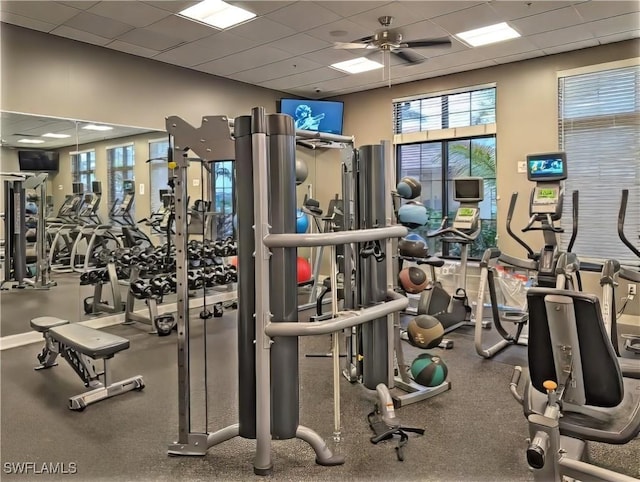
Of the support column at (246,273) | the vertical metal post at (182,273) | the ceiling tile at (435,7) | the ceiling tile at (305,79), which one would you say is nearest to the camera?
the support column at (246,273)

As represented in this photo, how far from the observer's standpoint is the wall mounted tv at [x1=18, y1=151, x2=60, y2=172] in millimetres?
4637

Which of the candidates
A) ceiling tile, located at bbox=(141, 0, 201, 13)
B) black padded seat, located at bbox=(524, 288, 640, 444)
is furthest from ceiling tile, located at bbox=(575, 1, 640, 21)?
black padded seat, located at bbox=(524, 288, 640, 444)

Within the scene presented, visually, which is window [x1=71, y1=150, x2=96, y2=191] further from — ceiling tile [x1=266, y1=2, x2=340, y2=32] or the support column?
the support column

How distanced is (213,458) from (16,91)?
13.1 feet

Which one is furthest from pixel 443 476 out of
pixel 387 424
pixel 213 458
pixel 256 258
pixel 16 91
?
pixel 16 91

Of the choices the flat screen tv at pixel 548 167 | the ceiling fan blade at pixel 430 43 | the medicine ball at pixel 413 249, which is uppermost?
the ceiling fan blade at pixel 430 43

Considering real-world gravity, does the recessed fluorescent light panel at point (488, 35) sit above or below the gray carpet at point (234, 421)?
above

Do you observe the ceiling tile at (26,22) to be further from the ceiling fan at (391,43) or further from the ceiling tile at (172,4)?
the ceiling fan at (391,43)

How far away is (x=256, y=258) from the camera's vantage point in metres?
2.31

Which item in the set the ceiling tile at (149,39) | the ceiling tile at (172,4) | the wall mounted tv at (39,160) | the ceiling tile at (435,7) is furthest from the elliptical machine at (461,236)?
the wall mounted tv at (39,160)

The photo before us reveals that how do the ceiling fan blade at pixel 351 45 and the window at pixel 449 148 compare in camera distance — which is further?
the window at pixel 449 148

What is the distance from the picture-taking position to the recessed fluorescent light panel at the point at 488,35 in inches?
191

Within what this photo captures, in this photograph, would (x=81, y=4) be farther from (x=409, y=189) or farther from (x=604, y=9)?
(x=604, y=9)

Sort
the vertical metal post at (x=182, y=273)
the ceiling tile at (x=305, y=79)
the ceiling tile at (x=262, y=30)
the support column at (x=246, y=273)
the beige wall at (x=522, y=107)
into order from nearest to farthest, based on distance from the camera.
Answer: the support column at (x=246, y=273) < the vertical metal post at (x=182, y=273) < the ceiling tile at (x=262, y=30) < the beige wall at (x=522, y=107) < the ceiling tile at (x=305, y=79)
